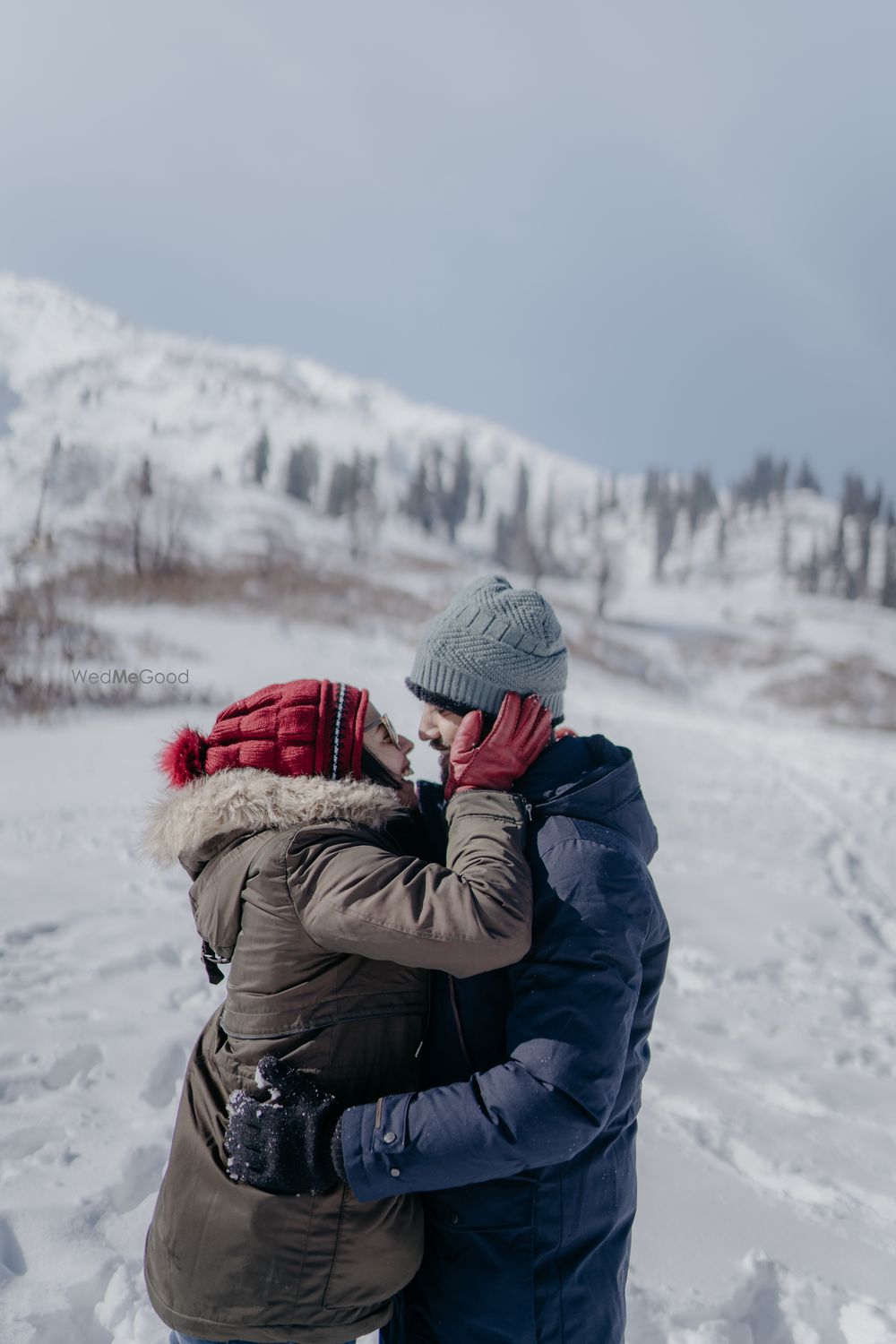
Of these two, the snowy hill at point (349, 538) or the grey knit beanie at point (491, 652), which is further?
the snowy hill at point (349, 538)

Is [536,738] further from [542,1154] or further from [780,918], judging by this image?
[780,918]

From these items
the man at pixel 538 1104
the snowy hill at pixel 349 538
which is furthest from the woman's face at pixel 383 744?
the snowy hill at pixel 349 538

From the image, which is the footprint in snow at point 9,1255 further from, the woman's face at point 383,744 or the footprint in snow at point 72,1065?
the woman's face at point 383,744

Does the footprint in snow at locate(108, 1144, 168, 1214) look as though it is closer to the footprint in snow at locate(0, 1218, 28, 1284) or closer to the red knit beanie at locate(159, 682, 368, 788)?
the footprint in snow at locate(0, 1218, 28, 1284)

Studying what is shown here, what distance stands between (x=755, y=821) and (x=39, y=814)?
27.3 ft

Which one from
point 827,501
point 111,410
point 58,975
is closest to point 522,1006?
point 58,975

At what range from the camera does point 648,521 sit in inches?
3762

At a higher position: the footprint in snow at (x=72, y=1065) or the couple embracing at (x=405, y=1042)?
the couple embracing at (x=405, y=1042)

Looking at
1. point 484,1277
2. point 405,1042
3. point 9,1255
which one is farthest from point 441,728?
point 9,1255

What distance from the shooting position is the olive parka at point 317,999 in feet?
4.74

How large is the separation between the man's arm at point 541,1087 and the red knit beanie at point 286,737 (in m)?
0.55

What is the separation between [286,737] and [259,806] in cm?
16

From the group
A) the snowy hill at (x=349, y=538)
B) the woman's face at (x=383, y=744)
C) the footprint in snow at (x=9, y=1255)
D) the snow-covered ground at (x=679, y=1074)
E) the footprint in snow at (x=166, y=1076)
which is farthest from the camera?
the snowy hill at (x=349, y=538)

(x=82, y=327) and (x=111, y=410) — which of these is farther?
(x=82, y=327)
